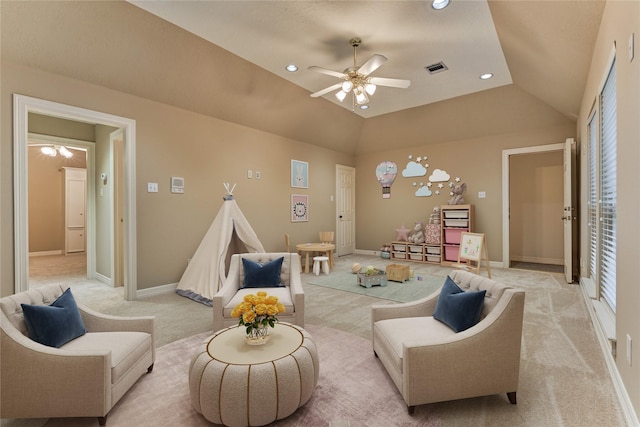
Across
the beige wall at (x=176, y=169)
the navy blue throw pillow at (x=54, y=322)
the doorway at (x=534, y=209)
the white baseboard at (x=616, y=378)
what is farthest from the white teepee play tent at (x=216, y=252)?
the doorway at (x=534, y=209)

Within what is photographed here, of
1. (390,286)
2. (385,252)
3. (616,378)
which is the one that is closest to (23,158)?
(390,286)

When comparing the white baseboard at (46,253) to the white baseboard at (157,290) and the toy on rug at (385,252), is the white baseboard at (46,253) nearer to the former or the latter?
the white baseboard at (157,290)

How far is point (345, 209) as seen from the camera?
788cm

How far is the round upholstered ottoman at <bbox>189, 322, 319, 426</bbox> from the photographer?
61.2 inches

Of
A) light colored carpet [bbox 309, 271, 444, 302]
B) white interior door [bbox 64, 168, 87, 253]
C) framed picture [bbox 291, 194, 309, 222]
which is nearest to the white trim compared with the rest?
white interior door [bbox 64, 168, 87, 253]

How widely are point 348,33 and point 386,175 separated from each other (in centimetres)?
449

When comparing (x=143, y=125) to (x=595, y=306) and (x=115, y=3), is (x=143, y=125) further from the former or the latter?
(x=595, y=306)

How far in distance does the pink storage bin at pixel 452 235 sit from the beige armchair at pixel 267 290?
4.27 metres

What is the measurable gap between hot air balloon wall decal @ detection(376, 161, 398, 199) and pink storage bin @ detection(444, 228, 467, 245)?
1695 millimetres

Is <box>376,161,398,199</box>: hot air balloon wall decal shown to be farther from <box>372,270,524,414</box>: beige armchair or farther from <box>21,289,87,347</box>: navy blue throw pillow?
<box>21,289,87,347</box>: navy blue throw pillow

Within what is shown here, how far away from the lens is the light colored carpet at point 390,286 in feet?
13.6

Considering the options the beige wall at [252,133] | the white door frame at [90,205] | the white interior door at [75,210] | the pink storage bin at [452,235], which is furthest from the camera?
the white interior door at [75,210]

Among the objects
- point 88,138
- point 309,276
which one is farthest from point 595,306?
point 88,138

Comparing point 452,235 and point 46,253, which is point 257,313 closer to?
point 452,235
